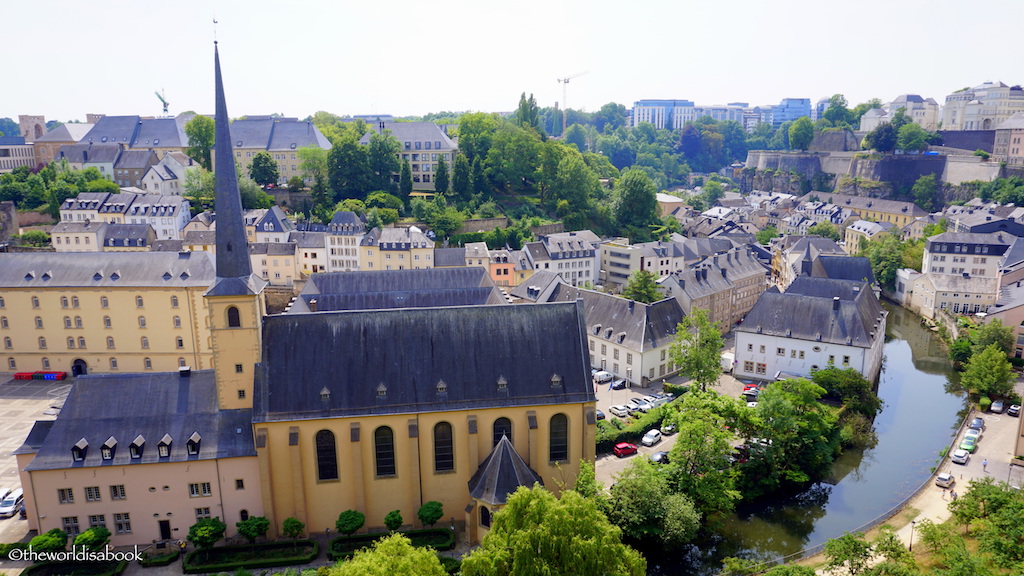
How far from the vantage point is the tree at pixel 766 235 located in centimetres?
13288

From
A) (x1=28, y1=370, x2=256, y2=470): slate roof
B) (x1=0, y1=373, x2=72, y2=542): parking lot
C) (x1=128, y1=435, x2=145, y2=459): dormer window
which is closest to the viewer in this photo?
(x1=28, y1=370, x2=256, y2=470): slate roof

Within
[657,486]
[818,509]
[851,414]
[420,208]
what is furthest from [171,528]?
[420,208]

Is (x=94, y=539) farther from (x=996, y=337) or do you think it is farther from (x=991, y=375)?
(x=996, y=337)

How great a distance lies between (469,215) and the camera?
374 ft

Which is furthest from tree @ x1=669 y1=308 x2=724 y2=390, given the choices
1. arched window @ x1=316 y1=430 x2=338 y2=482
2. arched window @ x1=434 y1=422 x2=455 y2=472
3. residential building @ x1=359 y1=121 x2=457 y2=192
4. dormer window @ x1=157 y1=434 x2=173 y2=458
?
residential building @ x1=359 y1=121 x2=457 y2=192

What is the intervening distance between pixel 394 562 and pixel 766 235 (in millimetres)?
123310

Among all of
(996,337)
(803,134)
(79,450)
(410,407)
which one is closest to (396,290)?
(410,407)

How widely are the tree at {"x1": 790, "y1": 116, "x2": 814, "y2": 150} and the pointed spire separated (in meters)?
176

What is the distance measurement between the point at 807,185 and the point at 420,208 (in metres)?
112

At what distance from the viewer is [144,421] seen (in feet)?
123

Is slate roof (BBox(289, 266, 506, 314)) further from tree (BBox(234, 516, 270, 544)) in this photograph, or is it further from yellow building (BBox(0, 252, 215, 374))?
tree (BBox(234, 516, 270, 544))

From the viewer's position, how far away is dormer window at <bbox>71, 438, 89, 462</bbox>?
35.9 m

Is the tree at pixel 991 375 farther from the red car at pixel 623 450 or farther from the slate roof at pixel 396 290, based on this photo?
the slate roof at pixel 396 290

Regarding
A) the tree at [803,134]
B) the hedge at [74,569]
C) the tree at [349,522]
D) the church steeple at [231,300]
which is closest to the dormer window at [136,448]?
the church steeple at [231,300]
